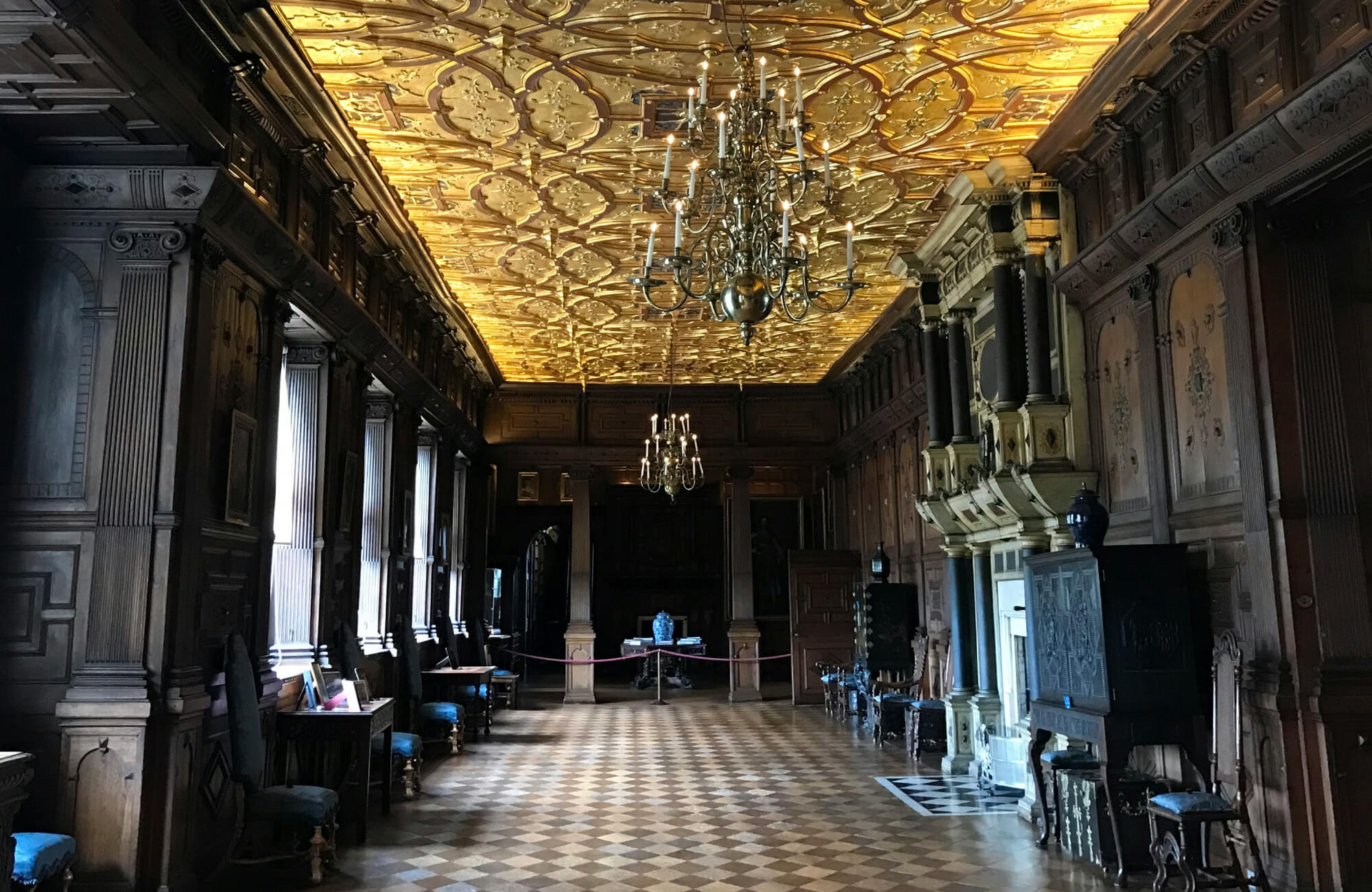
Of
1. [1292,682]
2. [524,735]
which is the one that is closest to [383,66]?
[1292,682]

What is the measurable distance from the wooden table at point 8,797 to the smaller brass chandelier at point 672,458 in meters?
8.24

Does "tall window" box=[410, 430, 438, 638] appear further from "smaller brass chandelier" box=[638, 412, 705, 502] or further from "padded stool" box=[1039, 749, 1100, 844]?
"padded stool" box=[1039, 749, 1100, 844]

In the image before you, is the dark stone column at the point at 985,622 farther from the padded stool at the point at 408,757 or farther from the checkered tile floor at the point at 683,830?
the padded stool at the point at 408,757

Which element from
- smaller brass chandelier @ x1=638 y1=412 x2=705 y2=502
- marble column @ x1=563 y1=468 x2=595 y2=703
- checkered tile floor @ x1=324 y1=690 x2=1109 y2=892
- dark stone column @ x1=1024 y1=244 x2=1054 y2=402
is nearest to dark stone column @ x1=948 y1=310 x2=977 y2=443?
dark stone column @ x1=1024 y1=244 x2=1054 y2=402

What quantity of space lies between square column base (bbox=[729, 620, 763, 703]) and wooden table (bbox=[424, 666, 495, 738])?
446 centimetres

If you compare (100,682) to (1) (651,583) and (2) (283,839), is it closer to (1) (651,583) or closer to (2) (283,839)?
(2) (283,839)

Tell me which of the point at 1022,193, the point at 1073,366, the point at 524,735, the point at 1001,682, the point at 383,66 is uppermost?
the point at 383,66

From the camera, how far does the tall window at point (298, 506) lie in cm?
711

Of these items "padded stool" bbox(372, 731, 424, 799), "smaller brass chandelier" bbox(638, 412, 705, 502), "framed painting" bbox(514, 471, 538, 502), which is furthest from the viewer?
"framed painting" bbox(514, 471, 538, 502)

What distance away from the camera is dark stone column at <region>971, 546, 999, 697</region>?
8453 mm

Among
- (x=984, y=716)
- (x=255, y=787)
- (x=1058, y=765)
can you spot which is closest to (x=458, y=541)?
(x=984, y=716)

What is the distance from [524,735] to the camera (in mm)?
11086

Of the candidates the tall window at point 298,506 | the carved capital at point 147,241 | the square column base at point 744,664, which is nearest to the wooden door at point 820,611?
the square column base at point 744,664

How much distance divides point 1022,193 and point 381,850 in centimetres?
629
